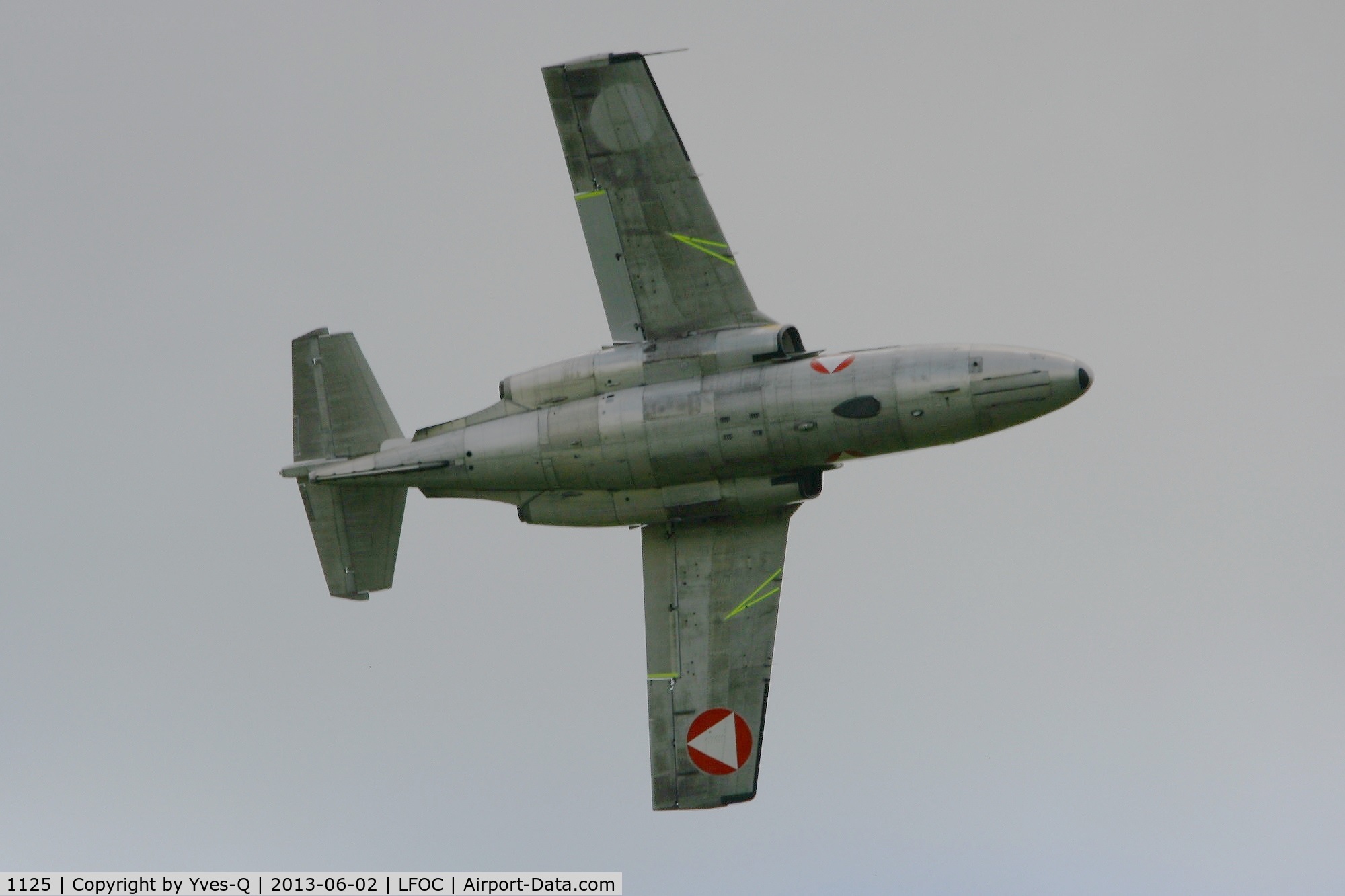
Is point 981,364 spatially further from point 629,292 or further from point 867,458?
point 629,292

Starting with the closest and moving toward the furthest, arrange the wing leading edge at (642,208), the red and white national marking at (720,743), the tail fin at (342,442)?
the wing leading edge at (642,208), the red and white national marking at (720,743), the tail fin at (342,442)

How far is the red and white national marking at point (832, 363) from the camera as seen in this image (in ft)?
112

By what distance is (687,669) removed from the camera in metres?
36.9

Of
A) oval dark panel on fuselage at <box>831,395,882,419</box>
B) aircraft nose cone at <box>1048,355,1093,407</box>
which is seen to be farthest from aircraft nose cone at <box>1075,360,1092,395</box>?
oval dark panel on fuselage at <box>831,395,882,419</box>

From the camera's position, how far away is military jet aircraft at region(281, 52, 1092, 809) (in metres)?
34.0

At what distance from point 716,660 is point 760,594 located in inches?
67.8

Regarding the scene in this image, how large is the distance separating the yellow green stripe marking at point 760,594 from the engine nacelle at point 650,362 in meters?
4.83

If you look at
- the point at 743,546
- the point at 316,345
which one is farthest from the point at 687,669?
the point at 316,345

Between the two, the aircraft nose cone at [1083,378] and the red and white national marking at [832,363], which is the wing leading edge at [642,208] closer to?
the red and white national marking at [832,363]

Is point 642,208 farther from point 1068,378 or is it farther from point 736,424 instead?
point 1068,378

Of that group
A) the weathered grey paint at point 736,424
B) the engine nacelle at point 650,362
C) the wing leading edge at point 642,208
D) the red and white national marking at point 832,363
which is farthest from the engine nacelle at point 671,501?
the wing leading edge at point 642,208

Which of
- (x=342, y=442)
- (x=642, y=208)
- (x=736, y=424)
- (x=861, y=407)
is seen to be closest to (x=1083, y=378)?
(x=861, y=407)

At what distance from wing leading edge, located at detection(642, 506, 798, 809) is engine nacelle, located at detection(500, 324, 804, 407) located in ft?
11.8

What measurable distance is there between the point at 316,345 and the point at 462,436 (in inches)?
173
